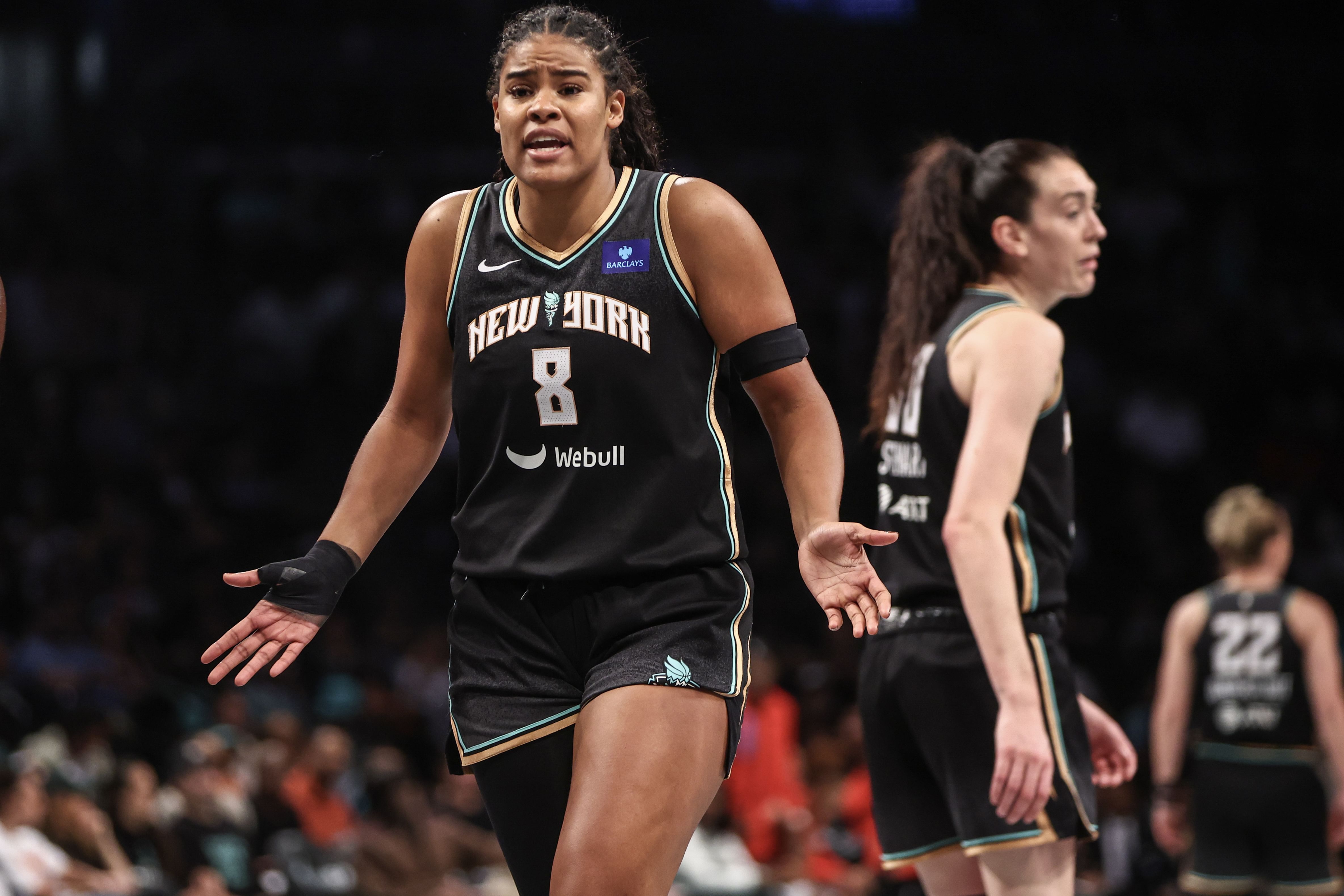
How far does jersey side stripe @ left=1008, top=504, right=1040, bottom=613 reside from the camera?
3801 mm

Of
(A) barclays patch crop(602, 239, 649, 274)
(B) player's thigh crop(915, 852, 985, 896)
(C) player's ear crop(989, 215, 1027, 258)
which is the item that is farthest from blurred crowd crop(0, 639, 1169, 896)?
(A) barclays patch crop(602, 239, 649, 274)

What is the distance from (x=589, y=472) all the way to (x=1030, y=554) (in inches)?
52.8

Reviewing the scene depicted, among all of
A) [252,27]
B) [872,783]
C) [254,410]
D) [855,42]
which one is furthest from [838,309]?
[872,783]

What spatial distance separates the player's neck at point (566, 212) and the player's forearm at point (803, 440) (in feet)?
1.49

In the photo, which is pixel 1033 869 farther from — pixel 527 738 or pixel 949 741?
pixel 527 738

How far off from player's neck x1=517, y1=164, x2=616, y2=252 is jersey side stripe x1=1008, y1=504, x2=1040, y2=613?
1337mm

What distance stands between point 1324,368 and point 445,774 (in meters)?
7.66

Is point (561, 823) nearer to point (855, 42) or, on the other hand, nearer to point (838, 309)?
point (838, 309)

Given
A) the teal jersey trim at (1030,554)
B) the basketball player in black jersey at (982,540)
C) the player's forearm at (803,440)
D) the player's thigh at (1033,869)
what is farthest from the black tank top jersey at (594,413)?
the player's thigh at (1033,869)

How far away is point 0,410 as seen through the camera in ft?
37.9

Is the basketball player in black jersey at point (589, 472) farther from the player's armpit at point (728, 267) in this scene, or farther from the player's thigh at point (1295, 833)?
the player's thigh at point (1295, 833)

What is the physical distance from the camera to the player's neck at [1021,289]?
4195mm

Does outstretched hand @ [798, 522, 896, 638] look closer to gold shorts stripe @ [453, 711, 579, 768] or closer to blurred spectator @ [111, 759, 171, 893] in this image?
gold shorts stripe @ [453, 711, 579, 768]

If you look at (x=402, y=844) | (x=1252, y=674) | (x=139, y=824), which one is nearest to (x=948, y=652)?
(x=1252, y=674)
